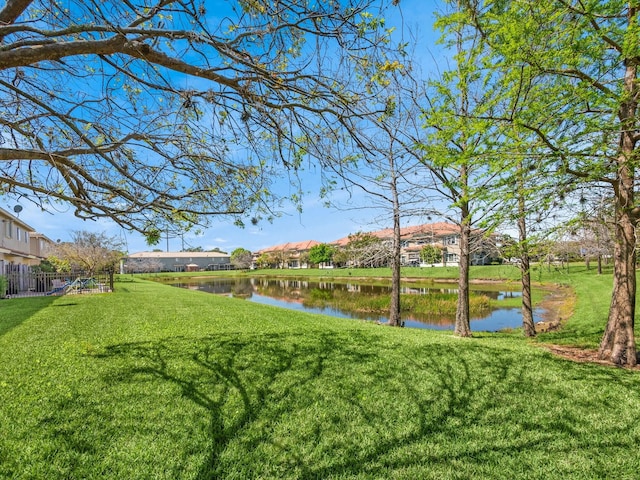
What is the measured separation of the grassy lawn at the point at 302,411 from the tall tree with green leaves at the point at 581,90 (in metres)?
2.57

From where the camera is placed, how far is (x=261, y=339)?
6.91 meters

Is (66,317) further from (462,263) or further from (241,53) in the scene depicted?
(462,263)

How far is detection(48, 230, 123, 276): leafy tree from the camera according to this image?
3105cm

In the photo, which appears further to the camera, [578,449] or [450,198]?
[450,198]

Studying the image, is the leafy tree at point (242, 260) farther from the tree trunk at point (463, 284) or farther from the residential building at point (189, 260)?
the tree trunk at point (463, 284)

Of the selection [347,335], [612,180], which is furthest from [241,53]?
[612,180]

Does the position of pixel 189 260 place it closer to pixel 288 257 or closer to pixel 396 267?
pixel 288 257

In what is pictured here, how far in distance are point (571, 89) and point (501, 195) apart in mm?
1780

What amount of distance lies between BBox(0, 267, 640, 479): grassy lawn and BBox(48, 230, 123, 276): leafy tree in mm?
29015

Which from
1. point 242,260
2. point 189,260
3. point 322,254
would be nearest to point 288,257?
point 242,260

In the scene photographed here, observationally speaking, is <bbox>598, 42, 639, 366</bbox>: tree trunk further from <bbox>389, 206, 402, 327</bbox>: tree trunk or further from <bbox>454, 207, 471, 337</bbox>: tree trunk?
<bbox>389, 206, 402, 327</bbox>: tree trunk

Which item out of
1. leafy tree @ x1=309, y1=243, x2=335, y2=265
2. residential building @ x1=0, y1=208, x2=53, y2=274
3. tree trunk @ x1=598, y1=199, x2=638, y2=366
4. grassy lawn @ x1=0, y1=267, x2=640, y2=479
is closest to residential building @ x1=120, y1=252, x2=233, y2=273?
leafy tree @ x1=309, y1=243, x2=335, y2=265

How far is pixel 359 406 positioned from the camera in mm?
4066

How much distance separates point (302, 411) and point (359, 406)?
0.73 m
